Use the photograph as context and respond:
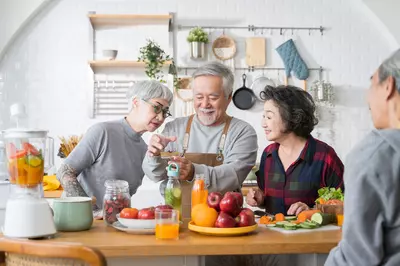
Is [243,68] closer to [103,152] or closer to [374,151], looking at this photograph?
[103,152]

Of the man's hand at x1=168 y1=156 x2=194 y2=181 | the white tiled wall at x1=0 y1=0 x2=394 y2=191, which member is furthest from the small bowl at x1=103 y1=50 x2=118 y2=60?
the man's hand at x1=168 y1=156 x2=194 y2=181

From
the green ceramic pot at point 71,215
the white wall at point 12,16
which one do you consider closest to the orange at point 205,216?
the green ceramic pot at point 71,215

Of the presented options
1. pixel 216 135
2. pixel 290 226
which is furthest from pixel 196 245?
pixel 216 135

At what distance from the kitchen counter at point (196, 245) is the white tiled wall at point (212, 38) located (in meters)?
3.42

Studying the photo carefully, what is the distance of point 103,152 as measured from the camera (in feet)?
10.3

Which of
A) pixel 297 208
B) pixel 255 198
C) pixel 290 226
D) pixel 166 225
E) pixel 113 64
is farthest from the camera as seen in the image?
pixel 113 64

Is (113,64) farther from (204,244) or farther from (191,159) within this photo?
(204,244)

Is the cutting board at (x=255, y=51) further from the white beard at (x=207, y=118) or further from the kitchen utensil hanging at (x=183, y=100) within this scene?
the white beard at (x=207, y=118)

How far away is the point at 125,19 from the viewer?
5.55 meters

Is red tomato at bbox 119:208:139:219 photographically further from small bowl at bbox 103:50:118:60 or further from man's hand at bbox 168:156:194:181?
small bowl at bbox 103:50:118:60

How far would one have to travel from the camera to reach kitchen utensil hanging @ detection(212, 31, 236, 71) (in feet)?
18.6

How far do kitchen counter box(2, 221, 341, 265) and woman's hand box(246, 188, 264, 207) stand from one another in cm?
83

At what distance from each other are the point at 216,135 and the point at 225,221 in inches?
40.4

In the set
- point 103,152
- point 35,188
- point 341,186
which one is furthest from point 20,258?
point 341,186
